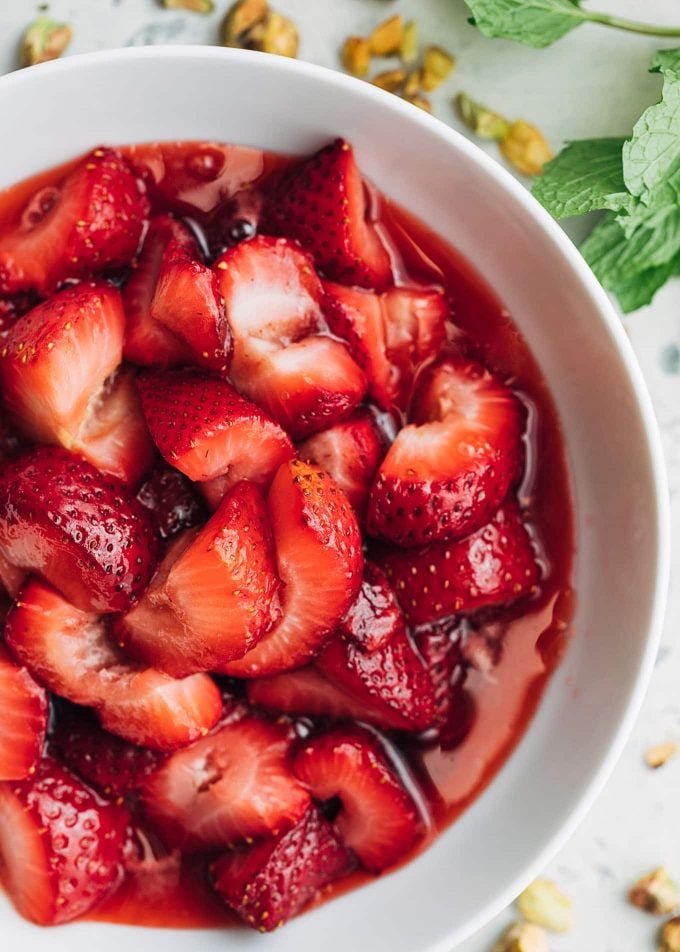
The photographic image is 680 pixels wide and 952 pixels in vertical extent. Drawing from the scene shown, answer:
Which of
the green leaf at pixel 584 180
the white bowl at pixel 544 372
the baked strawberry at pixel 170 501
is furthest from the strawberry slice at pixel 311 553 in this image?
the green leaf at pixel 584 180

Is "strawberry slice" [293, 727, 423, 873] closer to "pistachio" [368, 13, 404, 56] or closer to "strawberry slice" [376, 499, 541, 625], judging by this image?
"strawberry slice" [376, 499, 541, 625]

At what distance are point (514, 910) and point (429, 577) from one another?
62 cm

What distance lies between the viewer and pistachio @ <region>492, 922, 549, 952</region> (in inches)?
67.2

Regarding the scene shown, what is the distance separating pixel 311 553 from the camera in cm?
135

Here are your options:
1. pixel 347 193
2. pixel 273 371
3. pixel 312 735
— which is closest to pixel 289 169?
pixel 347 193

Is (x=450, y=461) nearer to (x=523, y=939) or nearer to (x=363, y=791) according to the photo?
(x=363, y=791)

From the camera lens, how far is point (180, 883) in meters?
1.58

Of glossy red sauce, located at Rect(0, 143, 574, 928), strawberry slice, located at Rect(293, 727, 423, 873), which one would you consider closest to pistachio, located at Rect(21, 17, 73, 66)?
glossy red sauce, located at Rect(0, 143, 574, 928)

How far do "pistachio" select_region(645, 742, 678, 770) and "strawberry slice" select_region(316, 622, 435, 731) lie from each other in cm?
44

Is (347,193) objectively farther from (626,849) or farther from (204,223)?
(626,849)

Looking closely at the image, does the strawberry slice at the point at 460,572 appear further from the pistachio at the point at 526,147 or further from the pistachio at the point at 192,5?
the pistachio at the point at 192,5

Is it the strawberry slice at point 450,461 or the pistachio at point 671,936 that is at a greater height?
the strawberry slice at point 450,461

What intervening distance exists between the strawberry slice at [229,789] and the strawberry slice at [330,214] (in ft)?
2.12

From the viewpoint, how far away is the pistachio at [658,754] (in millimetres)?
1745
